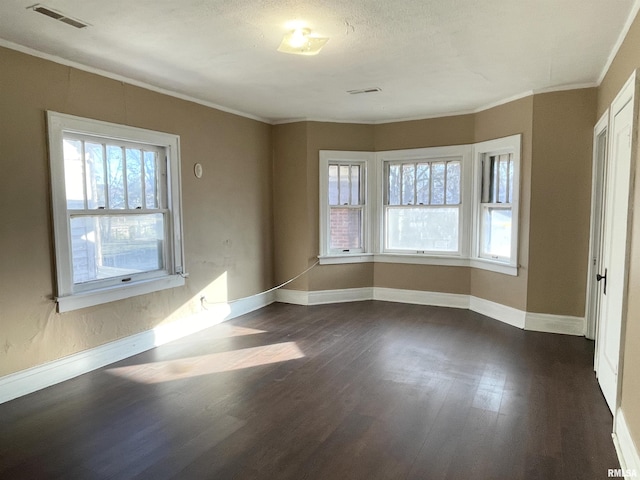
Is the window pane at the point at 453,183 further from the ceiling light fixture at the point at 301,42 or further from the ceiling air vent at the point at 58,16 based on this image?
the ceiling air vent at the point at 58,16

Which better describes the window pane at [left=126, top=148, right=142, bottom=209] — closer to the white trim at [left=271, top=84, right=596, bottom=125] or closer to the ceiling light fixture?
the ceiling light fixture

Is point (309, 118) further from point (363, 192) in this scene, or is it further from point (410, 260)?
point (410, 260)

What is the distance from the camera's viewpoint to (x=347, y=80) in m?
3.96

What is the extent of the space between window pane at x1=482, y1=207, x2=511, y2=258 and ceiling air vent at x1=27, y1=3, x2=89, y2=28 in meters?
4.54

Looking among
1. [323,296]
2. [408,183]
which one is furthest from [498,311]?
[323,296]

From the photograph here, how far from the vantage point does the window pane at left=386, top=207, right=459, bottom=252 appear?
563cm

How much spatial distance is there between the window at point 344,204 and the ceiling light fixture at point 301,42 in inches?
116

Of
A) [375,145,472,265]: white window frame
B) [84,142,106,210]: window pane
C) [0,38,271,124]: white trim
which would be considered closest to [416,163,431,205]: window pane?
[375,145,472,265]: white window frame

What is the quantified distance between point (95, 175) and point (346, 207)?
3.30 m

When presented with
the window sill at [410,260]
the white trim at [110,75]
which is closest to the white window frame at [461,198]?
the window sill at [410,260]

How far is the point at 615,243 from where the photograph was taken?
9.30 feet

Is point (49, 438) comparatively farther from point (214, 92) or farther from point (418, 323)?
point (418, 323)

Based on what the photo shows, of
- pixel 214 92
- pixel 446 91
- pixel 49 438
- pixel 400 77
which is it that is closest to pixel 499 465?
pixel 49 438

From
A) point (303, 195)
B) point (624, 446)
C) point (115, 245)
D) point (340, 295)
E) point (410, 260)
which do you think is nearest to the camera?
point (624, 446)
